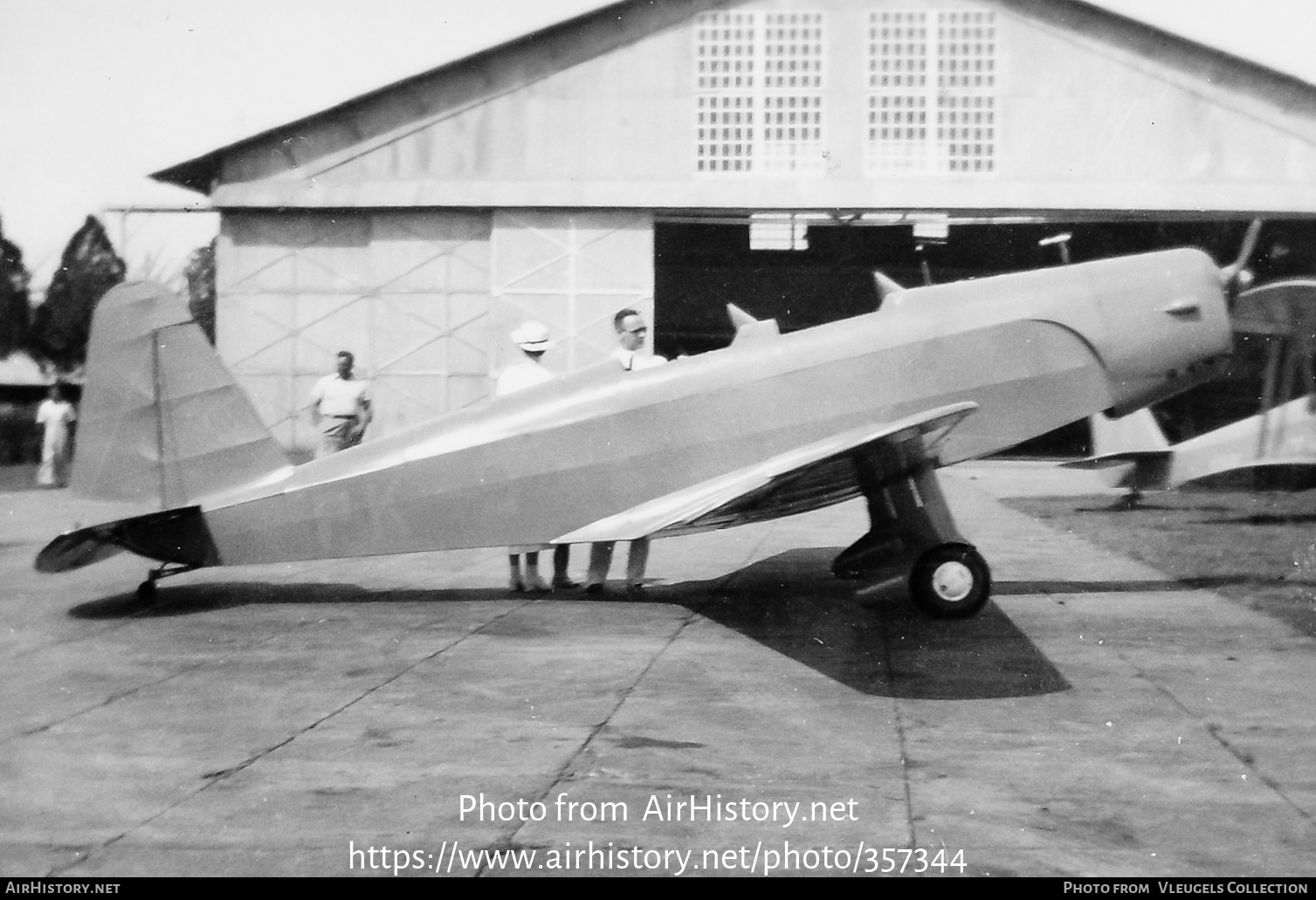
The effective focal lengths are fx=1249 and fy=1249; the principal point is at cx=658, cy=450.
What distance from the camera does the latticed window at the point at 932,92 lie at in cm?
1738

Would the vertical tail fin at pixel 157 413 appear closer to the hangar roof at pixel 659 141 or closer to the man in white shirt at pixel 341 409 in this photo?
the man in white shirt at pixel 341 409

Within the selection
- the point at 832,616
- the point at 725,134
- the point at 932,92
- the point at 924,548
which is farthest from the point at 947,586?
the point at 725,134

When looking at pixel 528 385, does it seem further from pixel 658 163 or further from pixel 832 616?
pixel 658 163

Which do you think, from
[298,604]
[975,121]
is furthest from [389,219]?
[298,604]

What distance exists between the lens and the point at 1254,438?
44.7ft

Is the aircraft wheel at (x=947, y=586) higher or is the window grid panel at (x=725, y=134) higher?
the window grid panel at (x=725, y=134)

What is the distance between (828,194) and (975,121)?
2500mm

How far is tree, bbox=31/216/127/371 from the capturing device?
67.6 feet

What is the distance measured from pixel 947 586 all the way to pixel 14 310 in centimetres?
1458

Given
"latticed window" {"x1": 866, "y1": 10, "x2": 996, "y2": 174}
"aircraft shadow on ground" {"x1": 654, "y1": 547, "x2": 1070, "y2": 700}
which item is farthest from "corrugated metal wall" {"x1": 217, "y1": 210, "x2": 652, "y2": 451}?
"aircraft shadow on ground" {"x1": 654, "y1": 547, "x2": 1070, "y2": 700}

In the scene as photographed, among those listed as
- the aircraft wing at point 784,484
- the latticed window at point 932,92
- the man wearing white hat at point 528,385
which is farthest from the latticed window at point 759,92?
the aircraft wing at point 784,484

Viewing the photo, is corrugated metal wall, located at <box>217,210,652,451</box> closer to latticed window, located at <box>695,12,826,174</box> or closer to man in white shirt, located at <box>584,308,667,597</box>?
latticed window, located at <box>695,12,826,174</box>

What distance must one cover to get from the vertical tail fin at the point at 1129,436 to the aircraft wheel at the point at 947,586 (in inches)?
303

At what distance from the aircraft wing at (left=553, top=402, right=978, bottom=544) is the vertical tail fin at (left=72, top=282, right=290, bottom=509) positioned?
222 centimetres
